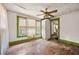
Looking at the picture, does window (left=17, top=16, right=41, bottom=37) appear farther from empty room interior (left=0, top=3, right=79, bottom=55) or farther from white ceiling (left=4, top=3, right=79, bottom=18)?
white ceiling (left=4, top=3, right=79, bottom=18)

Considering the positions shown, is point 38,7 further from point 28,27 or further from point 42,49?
point 42,49

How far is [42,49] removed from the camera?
200 centimetres

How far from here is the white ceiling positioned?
1.93 metres

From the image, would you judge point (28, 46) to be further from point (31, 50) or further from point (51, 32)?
point (51, 32)

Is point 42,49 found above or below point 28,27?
below

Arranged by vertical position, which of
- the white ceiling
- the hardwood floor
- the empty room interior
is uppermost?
the white ceiling

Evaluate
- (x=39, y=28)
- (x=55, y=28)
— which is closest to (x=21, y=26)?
(x=39, y=28)

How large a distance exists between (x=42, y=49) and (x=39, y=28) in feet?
1.13

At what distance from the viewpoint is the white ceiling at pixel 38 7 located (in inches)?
76.0

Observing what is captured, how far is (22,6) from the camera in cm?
195

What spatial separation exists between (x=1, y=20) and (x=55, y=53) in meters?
1.00

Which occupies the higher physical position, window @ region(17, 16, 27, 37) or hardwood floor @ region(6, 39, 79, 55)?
window @ region(17, 16, 27, 37)

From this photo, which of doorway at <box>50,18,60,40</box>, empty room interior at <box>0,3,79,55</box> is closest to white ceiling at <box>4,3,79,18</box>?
empty room interior at <box>0,3,79,55</box>

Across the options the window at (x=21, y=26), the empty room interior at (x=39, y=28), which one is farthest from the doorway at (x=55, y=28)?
the window at (x=21, y=26)
